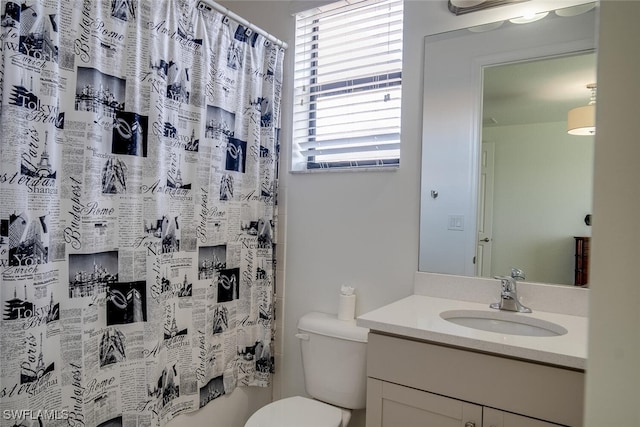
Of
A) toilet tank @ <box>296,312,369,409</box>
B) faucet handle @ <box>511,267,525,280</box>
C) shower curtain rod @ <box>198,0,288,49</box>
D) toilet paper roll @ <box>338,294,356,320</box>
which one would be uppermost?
shower curtain rod @ <box>198,0,288,49</box>

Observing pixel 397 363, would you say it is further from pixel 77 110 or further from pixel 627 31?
pixel 77 110

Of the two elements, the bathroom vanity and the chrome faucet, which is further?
the chrome faucet

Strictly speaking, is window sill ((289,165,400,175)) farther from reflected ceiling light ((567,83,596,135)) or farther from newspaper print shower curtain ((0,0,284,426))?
reflected ceiling light ((567,83,596,135))

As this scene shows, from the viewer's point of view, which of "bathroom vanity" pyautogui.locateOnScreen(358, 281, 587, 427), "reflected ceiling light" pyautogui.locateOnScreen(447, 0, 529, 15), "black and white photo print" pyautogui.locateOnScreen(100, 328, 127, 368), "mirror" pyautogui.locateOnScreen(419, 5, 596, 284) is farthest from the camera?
"reflected ceiling light" pyautogui.locateOnScreen(447, 0, 529, 15)

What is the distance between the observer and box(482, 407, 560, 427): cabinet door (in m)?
1.03

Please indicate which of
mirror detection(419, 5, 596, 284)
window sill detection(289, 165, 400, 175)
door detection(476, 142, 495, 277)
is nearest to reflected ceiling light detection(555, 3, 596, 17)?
mirror detection(419, 5, 596, 284)

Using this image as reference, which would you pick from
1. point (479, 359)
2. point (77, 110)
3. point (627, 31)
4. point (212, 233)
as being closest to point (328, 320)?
point (212, 233)

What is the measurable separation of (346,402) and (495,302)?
0.74 metres

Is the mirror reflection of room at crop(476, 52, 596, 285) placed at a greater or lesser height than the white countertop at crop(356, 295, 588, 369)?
greater

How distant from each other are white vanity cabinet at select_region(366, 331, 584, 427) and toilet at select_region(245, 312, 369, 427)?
289mm

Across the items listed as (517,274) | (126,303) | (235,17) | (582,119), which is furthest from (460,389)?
(235,17)

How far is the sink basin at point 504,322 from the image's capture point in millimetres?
1323

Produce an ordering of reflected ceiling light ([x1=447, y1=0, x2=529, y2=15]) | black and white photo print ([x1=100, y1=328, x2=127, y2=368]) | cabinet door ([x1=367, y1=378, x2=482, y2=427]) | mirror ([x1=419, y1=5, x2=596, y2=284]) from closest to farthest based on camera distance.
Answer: cabinet door ([x1=367, y1=378, x2=482, y2=427]), black and white photo print ([x1=100, y1=328, x2=127, y2=368]), mirror ([x1=419, y1=5, x2=596, y2=284]), reflected ceiling light ([x1=447, y1=0, x2=529, y2=15])

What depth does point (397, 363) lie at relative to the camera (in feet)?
4.06
